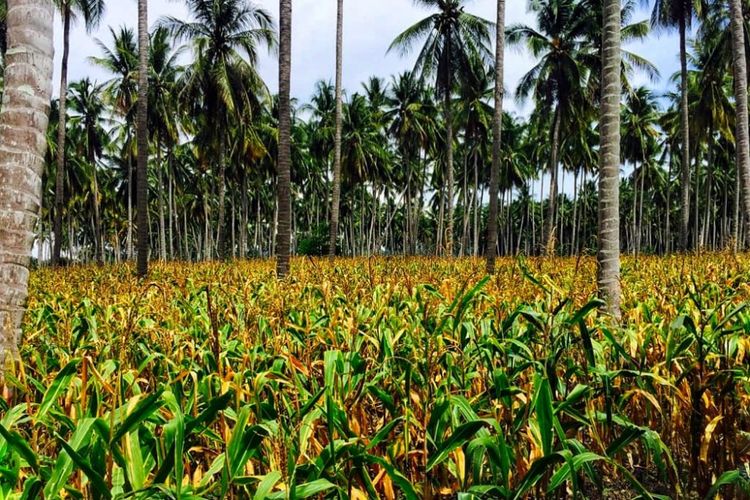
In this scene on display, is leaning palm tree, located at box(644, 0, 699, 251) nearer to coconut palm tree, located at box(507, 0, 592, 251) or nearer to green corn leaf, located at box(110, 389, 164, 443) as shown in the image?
coconut palm tree, located at box(507, 0, 592, 251)

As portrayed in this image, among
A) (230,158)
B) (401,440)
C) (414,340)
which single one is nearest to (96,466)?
(401,440)

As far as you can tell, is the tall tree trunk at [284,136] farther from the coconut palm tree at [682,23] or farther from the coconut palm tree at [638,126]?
the coconut palm tree at [638,126]

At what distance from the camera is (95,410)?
2.18m

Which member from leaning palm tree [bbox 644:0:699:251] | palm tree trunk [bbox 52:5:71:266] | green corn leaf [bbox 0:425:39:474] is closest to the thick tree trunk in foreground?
leaning palm tree [bbox 644:0:699:251]

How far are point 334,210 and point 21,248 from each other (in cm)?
1362

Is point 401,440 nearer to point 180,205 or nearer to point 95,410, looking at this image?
point 95,410

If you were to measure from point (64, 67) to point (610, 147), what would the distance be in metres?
22.1

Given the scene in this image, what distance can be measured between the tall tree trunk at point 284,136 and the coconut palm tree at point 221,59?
1364cm

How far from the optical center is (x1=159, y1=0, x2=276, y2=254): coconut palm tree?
76.2ft

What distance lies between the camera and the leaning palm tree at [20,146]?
297 centimetres

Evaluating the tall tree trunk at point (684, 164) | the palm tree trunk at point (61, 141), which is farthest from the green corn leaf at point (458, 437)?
the palm tree trunk at point (61, 141)

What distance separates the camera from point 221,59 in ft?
80.9

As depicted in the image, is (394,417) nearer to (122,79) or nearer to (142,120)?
(142,120)

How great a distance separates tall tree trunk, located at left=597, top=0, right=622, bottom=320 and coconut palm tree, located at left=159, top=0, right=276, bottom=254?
20.1 metres
